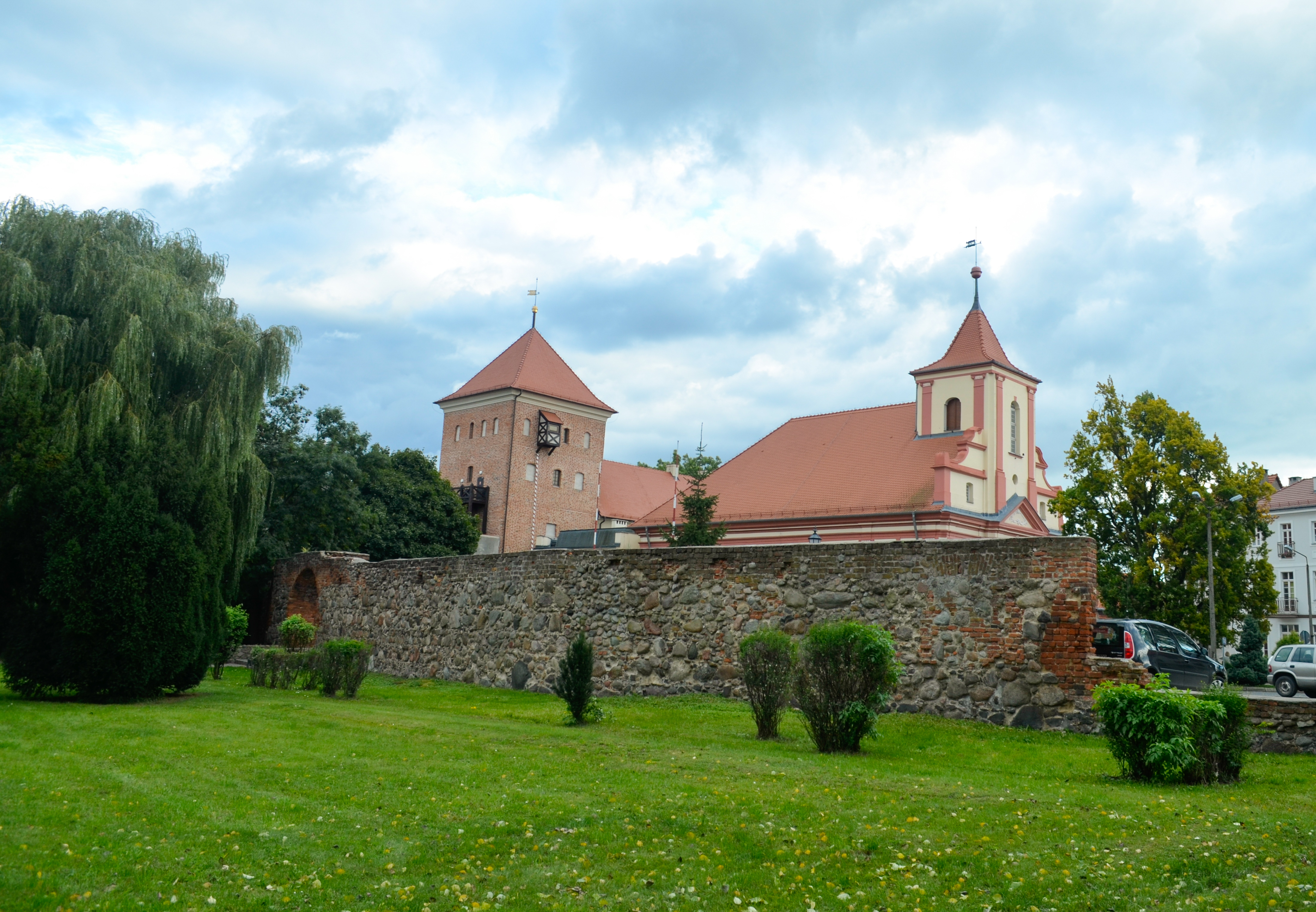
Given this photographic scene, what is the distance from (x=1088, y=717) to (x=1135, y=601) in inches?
877

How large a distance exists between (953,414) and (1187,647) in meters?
34.5

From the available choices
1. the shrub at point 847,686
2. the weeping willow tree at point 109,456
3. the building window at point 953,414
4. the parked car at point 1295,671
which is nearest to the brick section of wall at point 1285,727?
the shrub at point 847,686

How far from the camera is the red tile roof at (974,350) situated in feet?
161

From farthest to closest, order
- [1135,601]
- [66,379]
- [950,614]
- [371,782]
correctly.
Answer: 1. [1135,601]
2. [66,379]
3. [950,614]
4. [371,782]

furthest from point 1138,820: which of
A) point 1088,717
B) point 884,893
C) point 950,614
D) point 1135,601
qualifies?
point 1135,601

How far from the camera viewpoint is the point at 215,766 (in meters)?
9.10

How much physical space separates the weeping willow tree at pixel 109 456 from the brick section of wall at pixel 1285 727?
14347mm

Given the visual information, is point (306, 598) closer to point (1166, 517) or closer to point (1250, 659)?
point (1166, 517)

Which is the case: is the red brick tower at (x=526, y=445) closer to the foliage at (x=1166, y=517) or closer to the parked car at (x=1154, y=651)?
the foliage at (x=1166, y=517)

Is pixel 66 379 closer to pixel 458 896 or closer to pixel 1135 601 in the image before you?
pixel 458 896

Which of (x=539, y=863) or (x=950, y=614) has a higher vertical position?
(x=950, y=614)

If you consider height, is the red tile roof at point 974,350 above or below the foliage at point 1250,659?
above

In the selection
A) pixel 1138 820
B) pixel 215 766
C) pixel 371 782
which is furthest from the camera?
pixel 215 766

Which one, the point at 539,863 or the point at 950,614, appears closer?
the point at 539,863
